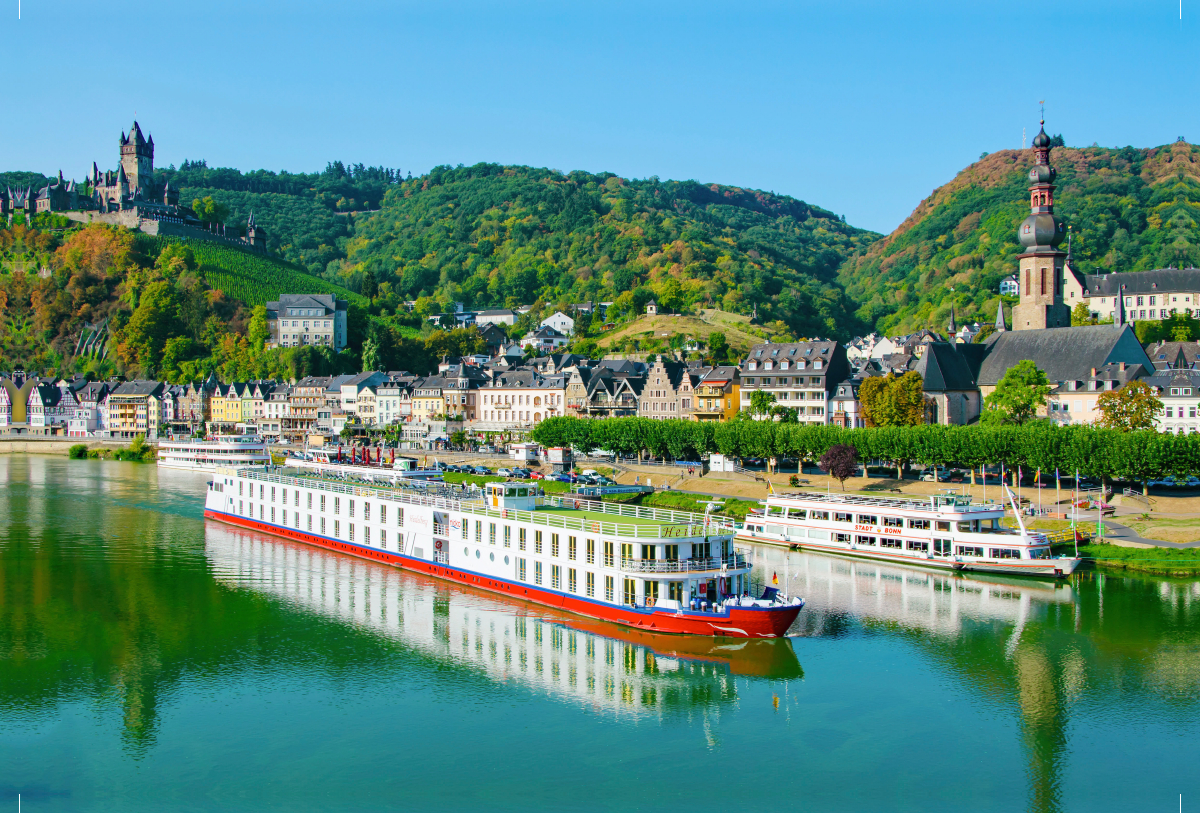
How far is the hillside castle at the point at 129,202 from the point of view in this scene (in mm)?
176750

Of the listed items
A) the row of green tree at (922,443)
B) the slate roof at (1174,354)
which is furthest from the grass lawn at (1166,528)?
the slate roof at (1174,354)

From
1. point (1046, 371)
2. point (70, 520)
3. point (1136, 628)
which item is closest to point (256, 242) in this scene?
point (70, 520)

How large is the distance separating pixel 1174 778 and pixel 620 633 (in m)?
17.1

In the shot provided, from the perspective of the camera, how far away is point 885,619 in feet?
127

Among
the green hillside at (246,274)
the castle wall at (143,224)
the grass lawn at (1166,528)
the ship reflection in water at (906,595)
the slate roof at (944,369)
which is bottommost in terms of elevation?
the ship reflection in water at (906,595)

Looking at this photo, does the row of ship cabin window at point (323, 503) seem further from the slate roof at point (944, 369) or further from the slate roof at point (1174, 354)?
the slate roof at point (1174, 354)

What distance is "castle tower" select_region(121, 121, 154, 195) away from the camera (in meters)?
184

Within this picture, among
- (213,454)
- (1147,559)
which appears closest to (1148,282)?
(1147,559)

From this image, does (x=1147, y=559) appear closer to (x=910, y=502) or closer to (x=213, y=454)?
(x=910, y=502)

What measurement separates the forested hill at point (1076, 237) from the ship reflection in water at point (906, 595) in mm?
104707

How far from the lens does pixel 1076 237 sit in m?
159

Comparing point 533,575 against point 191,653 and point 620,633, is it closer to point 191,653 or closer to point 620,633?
point 620,633

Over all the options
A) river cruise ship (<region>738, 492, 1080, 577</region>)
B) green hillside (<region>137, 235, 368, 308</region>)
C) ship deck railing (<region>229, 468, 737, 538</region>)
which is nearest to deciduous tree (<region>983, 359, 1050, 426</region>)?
river cruise ship (<region>738, 492, 1080, 577</region>)

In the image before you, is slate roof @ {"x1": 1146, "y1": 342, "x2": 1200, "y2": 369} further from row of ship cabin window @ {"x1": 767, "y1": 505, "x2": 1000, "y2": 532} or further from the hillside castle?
the hillside castle
